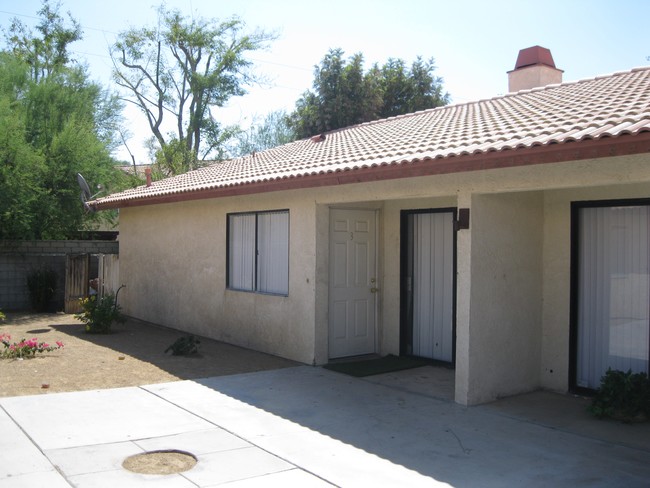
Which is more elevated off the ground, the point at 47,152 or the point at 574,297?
the point at 47,152

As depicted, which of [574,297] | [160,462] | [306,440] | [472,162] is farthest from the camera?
[574,297]

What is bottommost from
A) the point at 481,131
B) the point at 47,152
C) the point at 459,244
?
the point at 459,244

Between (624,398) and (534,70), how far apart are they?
8.41 meters

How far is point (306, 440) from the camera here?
612 centimetres

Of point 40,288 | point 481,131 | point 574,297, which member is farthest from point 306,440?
point 40,288

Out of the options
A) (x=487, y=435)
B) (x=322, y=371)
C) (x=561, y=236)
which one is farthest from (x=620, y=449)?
(x=322, y=371)

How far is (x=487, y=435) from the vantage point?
20.7 feet

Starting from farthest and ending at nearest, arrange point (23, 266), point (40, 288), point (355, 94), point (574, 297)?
1. point (355, 94)
2. point (23, 266)
3. point (40, 288)
4. point (574, 297)

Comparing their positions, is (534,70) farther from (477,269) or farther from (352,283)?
(477,269)

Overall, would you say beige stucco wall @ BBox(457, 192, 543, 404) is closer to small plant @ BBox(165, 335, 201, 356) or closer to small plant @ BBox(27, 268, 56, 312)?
small plant @ BBox(165, 335, 201, 356)

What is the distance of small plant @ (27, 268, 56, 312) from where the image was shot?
15906 millimetres

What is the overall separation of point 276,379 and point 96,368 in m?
2.70

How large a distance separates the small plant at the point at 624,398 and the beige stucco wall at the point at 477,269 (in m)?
1.10

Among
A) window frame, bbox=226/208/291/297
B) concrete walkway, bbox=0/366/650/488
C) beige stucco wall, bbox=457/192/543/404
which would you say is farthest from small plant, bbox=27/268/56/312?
beige stucco wall, bbox=457/192/543/404
